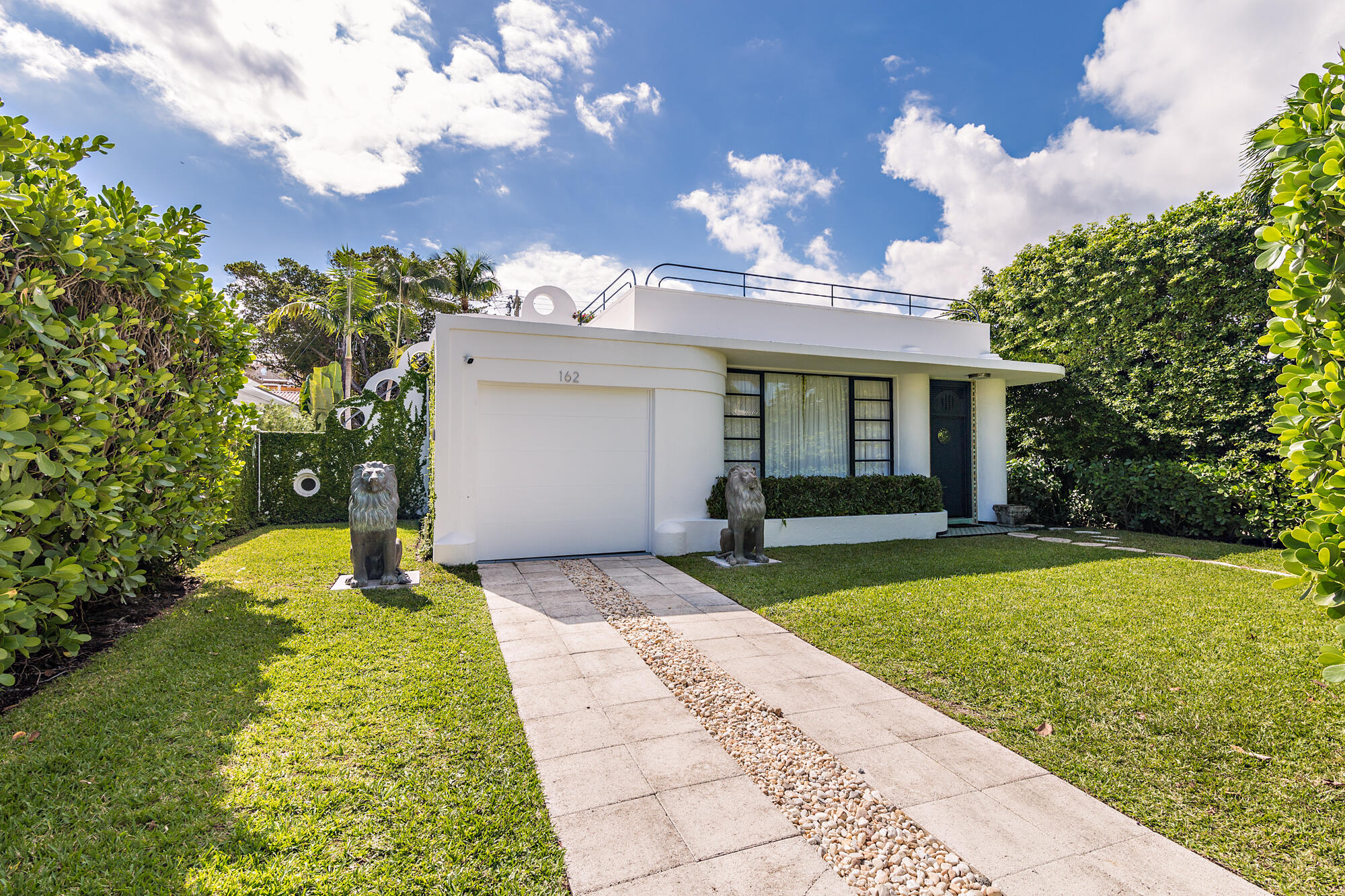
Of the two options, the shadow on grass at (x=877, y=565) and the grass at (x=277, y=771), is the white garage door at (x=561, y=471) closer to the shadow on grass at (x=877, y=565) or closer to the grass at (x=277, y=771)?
the shadow on grass at (x=877, y=565)

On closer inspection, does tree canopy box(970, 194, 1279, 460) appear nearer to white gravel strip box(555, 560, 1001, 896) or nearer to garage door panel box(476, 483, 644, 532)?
garage door panel box(476, 483, 644, 532)

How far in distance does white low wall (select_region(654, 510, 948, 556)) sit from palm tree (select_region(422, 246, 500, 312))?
18.8 meters

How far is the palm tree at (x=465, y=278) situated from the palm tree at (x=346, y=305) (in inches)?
152

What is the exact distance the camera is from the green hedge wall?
40.3 feet

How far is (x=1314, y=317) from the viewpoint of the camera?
2355mm

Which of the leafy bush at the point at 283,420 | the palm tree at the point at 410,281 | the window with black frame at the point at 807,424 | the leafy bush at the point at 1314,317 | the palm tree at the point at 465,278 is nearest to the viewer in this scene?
the leafy bush at the point at 1314,317

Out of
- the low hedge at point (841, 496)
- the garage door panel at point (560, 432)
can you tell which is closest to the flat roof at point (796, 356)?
the garage door panel at point (560, 432)

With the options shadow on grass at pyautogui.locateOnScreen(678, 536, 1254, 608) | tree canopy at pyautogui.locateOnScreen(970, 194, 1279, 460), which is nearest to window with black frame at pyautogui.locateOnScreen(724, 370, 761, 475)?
shadow on grass at pyautogui.locateOnScreen(678, 536, 1254, 608)

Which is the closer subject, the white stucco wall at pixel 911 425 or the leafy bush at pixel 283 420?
the white stucco wall at pixel 911 425

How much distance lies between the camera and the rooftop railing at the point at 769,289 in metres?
10.4

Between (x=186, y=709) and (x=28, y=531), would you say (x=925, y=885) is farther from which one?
(x=28, y=531)

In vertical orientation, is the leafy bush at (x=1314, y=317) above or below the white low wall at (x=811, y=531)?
above

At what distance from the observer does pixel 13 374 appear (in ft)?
9.59

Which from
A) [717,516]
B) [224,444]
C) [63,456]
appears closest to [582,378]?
[717,516]
